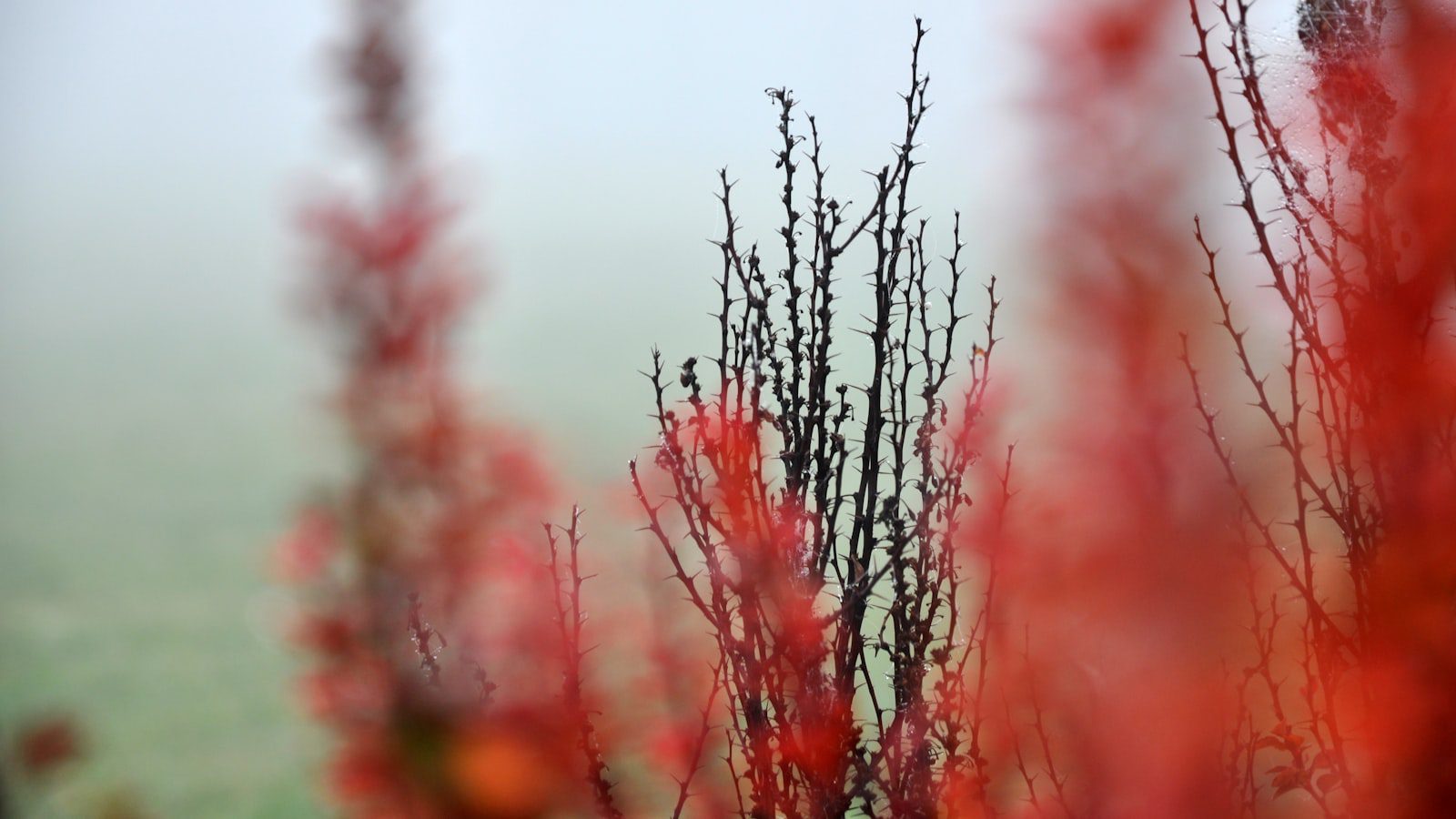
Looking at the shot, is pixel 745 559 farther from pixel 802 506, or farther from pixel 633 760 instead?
pixel 633 760

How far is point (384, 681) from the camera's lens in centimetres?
209

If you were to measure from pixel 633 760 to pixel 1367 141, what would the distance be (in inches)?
69.6

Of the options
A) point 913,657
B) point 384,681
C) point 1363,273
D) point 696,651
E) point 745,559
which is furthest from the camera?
point 384,681

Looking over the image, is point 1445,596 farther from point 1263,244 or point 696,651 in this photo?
point 696,651

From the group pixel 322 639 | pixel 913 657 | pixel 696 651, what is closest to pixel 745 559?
pixel 913 657

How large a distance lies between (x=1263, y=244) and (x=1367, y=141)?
372 millimetres

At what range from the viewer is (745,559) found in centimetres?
135

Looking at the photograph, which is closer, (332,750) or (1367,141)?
(1367,141)

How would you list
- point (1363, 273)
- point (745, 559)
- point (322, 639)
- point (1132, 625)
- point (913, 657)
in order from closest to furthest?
1. point (745, 559)
2. point (913, 657)
3. point (1363, 273)
4. point (322, 639)
5. point (1132, 625)

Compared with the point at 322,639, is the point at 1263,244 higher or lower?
lower

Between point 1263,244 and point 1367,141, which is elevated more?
point 1367,141

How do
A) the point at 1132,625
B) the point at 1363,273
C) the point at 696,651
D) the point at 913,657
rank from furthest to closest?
the point at 1132,625 → the point at 696,651 → the point at 1363,273 → the point at 913,657

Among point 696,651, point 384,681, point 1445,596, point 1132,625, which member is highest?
point 1132,625

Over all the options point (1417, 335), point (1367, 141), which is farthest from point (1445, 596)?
point (1367, 141)
